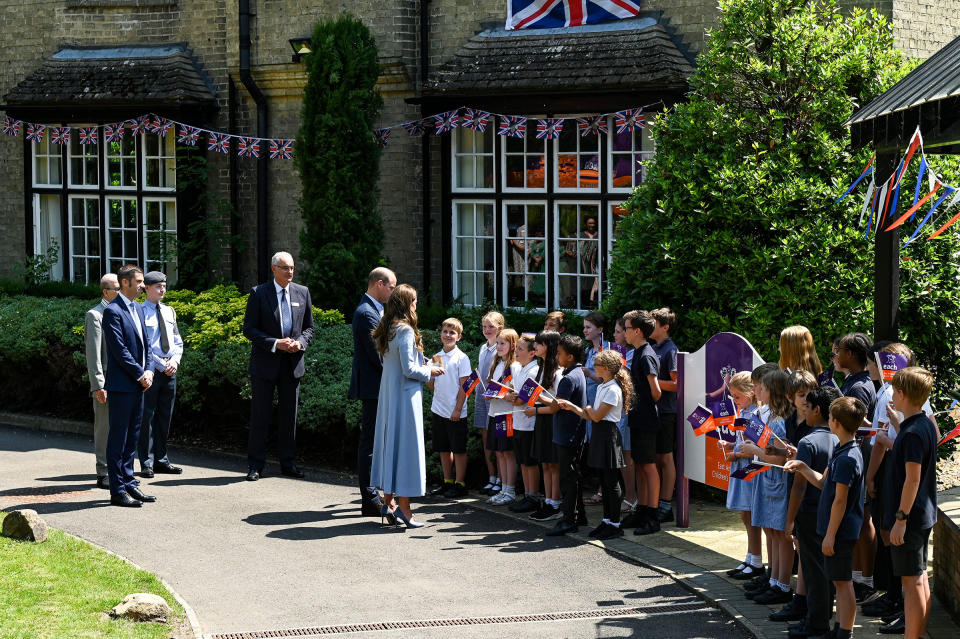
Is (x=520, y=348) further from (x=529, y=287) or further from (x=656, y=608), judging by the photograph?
(x=529, y=287)

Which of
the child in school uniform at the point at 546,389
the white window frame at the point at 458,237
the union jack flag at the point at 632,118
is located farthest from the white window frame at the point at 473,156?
the child in school uniform at the point at 546,389

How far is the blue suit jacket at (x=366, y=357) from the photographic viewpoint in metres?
10.2

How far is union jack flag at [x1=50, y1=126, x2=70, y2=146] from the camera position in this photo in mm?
18375

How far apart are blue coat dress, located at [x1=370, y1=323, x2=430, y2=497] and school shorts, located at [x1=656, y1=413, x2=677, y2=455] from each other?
6.16 ft

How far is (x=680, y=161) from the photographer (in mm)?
10945

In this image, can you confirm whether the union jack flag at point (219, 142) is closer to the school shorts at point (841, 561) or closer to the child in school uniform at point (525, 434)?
the child in school uniform at point (525, 434)

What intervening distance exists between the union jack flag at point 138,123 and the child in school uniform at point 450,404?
338 inches

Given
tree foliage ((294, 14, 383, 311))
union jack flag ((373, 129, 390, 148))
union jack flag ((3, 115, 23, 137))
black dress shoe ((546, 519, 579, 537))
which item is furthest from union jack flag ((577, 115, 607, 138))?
union jack flag ((3, 115, 23, 137))

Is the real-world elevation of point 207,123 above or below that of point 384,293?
above

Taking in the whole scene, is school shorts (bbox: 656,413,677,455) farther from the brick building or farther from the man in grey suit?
the brick building

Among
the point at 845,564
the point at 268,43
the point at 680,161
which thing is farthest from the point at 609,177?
the point at 845,564

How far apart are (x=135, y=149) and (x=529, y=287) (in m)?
6.83

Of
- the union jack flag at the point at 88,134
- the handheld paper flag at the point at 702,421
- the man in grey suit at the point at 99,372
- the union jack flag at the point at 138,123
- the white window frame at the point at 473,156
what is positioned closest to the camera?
the handheld paper flag at the point at 702,421

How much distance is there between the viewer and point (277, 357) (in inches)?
465
